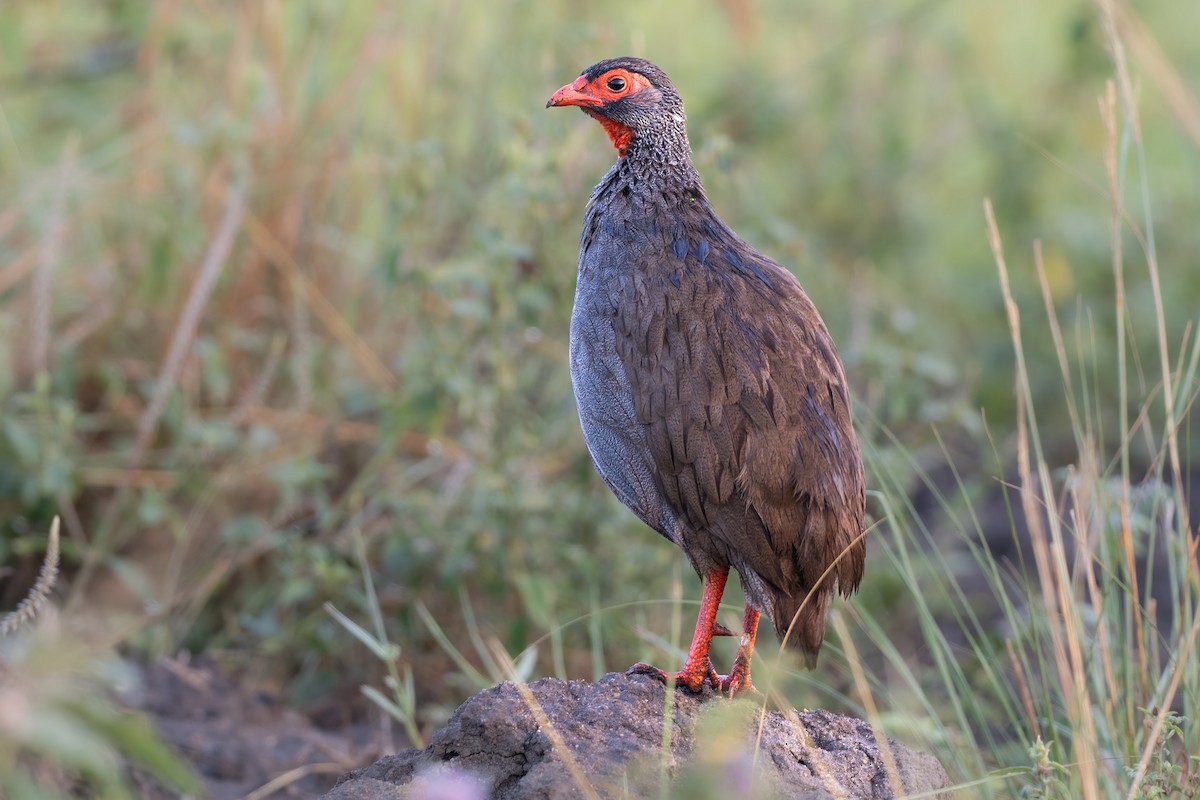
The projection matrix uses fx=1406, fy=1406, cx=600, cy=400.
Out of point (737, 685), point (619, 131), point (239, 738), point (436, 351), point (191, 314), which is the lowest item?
point (239, 738)

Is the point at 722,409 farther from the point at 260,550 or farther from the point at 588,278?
the point at 260,550

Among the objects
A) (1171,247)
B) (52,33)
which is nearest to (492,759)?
(52,33)

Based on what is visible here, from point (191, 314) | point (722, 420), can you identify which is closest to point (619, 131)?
point (722, 420)

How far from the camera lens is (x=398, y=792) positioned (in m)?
2.69

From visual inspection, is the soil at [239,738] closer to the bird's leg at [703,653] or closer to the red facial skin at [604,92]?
the bird's leg at [703,653]

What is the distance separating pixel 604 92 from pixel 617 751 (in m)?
1.82

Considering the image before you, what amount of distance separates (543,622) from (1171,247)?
4868 mm

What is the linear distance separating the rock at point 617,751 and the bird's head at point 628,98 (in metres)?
1.50

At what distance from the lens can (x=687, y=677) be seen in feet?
10.8

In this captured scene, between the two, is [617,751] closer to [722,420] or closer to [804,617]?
[804,617]

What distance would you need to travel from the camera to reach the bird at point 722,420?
3275 mm

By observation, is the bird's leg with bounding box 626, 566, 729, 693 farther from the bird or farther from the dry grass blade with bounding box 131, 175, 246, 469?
the dry grass blade with bounding box 131, 175, 246, 469

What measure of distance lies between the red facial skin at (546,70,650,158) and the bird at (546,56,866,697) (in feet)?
1.14

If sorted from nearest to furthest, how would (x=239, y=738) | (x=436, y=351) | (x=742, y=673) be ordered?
1. (x=742, y=673)
2. (x=239, y=738)
3. (x=436, y=351)
